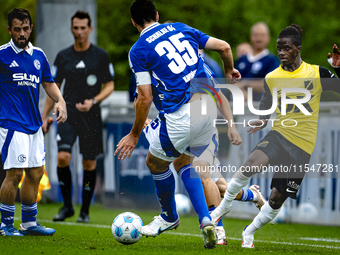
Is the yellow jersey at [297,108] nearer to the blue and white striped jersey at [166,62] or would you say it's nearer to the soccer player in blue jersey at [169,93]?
the soccer player in blue jersey at [169,93]

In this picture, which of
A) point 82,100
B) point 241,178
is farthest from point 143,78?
point 82,100

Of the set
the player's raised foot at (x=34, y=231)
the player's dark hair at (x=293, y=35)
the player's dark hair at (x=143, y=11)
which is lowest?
the player's raised foot at (x=34, y=231)

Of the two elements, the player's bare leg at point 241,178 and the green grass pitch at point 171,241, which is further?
the player's bare leg at point 241,178

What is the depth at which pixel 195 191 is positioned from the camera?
190 inches

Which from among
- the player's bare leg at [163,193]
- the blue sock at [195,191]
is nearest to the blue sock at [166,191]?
the player's bare leg at [163,193]

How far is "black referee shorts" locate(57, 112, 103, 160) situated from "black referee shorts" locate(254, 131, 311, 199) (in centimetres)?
309

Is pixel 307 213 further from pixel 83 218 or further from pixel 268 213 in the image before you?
pixel 83 218

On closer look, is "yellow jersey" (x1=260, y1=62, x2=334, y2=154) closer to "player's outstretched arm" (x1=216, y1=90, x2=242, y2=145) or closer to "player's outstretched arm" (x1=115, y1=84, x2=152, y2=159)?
"player's outstretched arm" (x1=216, y1=90, x2=242, y2=145)

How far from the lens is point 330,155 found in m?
7.45

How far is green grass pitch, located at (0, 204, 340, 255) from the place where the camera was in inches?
179

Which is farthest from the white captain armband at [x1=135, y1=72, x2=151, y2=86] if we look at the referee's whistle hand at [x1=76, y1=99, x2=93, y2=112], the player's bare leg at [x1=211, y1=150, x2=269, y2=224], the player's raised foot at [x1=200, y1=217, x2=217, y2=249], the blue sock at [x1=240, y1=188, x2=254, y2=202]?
the referee's whistle hand at [x1=76, y1=99, x2=93, y2=112]

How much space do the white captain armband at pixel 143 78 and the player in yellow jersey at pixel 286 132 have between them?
1.22 meters

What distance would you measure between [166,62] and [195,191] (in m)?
1.19

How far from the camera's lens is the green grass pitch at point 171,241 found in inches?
179
